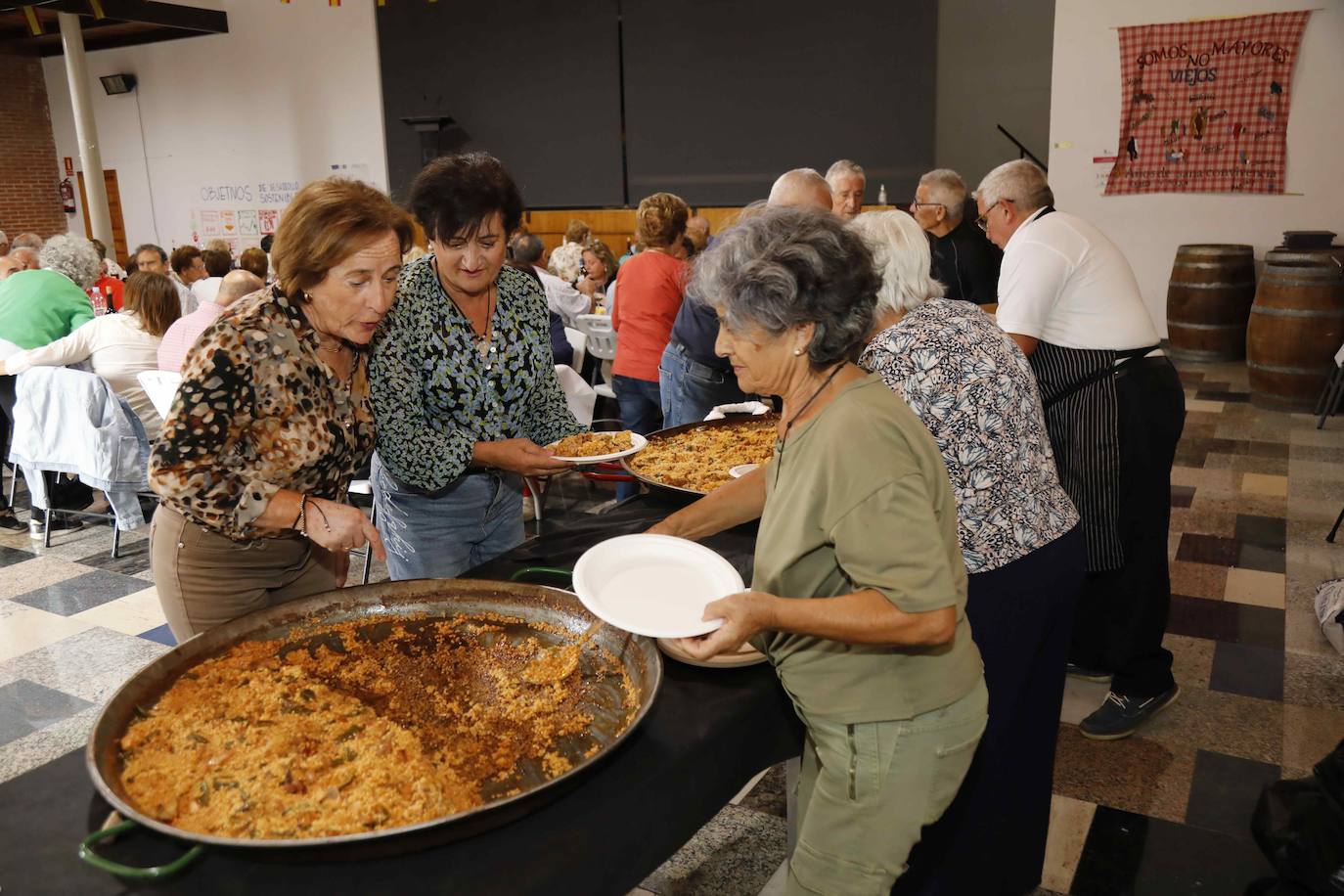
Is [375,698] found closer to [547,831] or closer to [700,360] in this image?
[547,831]

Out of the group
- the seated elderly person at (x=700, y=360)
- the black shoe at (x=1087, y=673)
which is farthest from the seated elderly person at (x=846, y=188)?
the black shoe at (x=1087, y=673)

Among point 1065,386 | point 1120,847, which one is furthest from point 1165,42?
point 1120,847

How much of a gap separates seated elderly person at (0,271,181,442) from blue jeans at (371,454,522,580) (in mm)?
2930

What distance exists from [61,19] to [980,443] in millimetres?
13254

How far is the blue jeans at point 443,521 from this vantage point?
2.12 meters

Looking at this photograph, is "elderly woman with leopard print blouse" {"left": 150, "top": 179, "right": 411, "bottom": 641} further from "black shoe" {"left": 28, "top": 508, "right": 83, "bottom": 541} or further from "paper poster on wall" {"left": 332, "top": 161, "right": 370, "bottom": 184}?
"paper poster on wall" {"left": 332, "top": 161, "right": 370, "bottom": 184}

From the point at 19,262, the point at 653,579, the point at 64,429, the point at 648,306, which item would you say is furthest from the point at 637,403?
the point at 19,262

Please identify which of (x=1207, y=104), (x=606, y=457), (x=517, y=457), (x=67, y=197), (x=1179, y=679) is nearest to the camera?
(x=517, y=457)

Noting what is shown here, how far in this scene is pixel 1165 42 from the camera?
26.1ft

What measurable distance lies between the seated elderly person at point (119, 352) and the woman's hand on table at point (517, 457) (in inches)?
124

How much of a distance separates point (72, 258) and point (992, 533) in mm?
5746

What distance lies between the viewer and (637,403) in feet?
14.5

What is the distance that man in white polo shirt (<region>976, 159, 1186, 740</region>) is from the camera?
104 inches

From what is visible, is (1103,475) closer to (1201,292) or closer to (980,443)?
(980,443)
